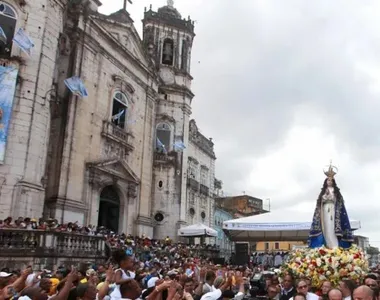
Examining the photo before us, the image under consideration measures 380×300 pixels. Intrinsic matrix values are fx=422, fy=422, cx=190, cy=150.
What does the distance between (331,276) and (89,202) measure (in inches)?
601

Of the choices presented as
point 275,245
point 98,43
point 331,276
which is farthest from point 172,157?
point 275,245

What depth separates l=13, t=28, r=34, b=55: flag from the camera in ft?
54.9

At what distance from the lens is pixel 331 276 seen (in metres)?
7.82

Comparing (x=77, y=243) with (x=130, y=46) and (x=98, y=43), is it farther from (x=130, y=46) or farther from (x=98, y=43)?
(x=130, y=46)

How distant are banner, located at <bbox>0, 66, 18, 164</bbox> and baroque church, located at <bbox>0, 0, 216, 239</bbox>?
0.16 metres

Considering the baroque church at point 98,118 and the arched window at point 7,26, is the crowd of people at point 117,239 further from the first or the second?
the arched window at point 7,26

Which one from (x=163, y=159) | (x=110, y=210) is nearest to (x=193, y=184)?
(x=163, y=159)

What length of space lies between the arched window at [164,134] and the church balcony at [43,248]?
45.2 feet

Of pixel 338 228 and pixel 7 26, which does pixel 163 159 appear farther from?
pixel 338 228

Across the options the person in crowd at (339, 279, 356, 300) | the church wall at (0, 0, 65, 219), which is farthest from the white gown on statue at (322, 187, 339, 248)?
the church wall at (0, 0, 65, 219)

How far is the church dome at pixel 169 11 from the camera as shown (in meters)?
32.2

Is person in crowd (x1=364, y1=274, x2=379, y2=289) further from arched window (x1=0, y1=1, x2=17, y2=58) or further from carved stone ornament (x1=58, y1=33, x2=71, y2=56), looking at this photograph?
carved stone ornament (x1=58, y1=33, x2=71, y2=56)

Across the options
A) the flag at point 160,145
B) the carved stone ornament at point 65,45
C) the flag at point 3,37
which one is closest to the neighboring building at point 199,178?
the flag at point 160,145

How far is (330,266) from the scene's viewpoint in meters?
7.91
